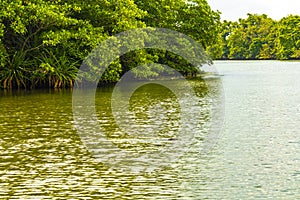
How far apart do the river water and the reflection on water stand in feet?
0.06

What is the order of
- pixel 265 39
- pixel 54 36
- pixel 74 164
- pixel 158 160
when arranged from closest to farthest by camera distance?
pixel 74 164, pixel 158 160, pixel 54 36, pixel 265 39

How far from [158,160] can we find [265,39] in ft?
556

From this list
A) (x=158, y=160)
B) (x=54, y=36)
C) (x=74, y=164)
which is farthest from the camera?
(x=54, y=36)

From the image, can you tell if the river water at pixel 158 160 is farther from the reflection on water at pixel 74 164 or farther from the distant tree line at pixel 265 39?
the distant tree line at pixel 265 39

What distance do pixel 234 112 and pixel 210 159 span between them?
11419 millimetres

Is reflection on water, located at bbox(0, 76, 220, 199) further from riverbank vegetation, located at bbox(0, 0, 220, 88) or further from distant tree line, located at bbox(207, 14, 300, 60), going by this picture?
distant tree line, located at bbox(207, 14, 300, 60)

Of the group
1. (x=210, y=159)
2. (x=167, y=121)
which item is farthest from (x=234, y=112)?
(x=210, y=159)

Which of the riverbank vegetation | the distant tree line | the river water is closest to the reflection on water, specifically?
the river water

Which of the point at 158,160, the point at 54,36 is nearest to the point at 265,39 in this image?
the point at 54,36

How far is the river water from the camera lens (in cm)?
1249

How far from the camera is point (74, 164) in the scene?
49.9 feet

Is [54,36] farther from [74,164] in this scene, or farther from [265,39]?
[265,39]

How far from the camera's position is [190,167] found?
1473cm

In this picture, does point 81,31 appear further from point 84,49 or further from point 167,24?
point 167,24
